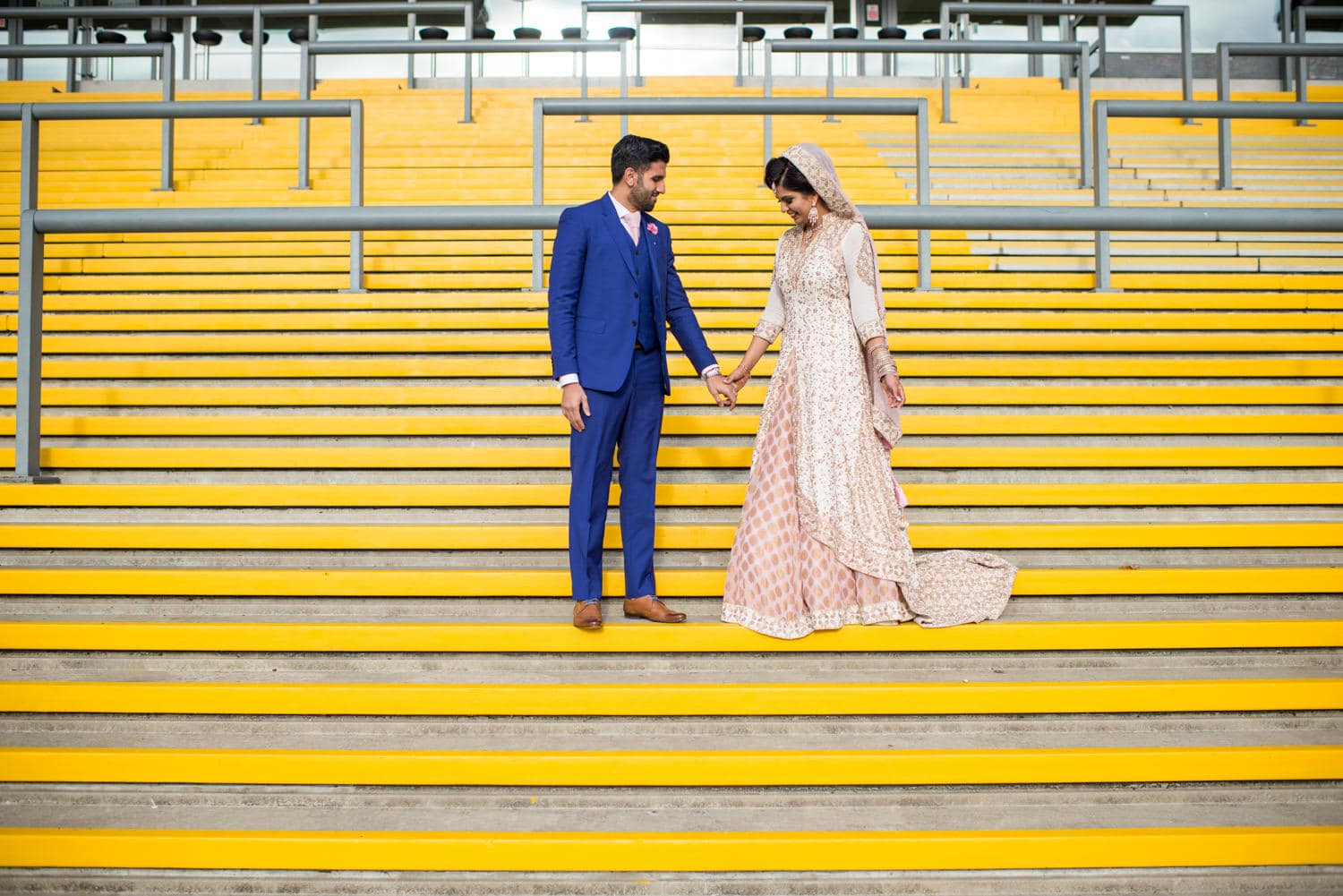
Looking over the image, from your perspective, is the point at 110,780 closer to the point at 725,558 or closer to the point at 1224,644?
the point at 725,558

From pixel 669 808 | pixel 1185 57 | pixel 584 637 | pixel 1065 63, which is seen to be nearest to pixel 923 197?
pixel 584 637

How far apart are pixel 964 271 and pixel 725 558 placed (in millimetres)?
2492

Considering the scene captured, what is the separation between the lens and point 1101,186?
4695mm

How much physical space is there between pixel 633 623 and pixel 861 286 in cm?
130

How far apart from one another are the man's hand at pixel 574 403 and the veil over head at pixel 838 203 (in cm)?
93

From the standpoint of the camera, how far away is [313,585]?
10.4 feet

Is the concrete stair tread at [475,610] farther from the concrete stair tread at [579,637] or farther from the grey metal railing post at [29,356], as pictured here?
the grey metal railing post at [29,356]

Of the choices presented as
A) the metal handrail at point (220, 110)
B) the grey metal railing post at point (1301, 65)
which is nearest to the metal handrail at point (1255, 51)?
the grey metal railing post at point (1301, 65)

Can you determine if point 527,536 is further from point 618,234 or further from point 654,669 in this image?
point 618,234

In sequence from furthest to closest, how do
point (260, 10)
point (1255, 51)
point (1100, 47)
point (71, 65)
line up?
1. point (1100, 47)
2. point (71, 65)
3. point (260, 10)
4. point (1255, 51)

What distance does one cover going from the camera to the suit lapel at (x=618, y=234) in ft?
10.1

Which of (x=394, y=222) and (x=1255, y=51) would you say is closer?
(x=394, y=222)

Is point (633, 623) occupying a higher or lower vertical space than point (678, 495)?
lower

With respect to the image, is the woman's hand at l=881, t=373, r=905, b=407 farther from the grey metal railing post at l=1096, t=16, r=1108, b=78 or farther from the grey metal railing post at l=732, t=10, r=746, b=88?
the grey metal railing post at l=1096, t=16, r=1108, b=78
